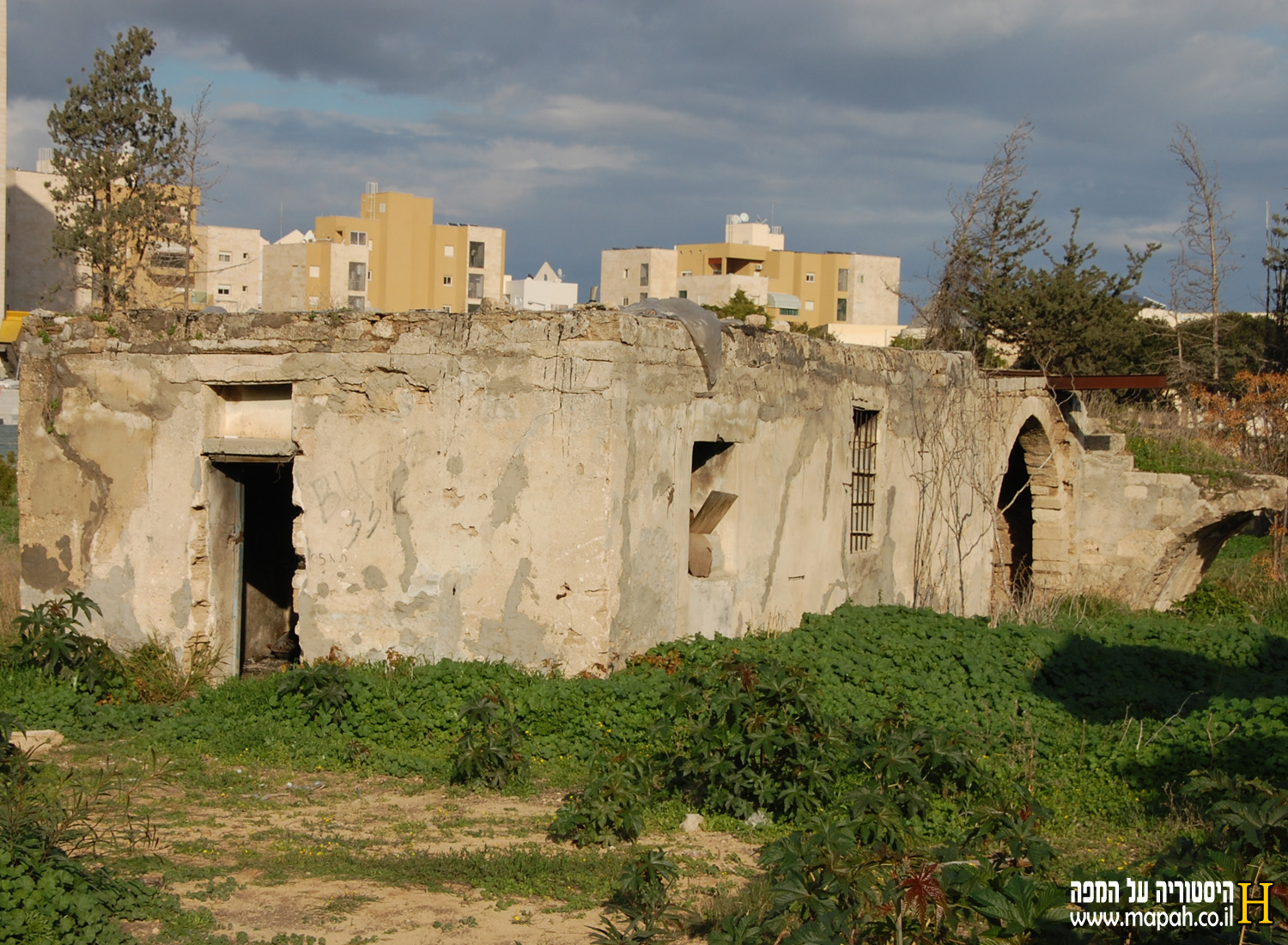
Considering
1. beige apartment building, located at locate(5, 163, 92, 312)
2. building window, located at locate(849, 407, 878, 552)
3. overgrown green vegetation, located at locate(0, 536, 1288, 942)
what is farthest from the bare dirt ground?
beige apartment building, located at locate(5, 163, 92, 312)

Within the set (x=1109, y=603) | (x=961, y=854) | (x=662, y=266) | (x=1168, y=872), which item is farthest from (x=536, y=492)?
(x=662, y=266)

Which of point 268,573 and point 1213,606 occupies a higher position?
point 268,573

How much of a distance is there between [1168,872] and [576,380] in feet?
15.8

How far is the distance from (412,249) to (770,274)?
23.4 metres

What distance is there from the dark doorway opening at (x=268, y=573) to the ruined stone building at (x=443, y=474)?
0.53ft

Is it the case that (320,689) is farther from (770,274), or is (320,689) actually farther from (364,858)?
(770,274)

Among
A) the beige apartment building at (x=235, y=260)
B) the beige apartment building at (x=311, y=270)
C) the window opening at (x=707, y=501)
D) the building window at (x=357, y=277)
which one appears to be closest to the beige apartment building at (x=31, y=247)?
the beige apartment building at (x=311, y=270)

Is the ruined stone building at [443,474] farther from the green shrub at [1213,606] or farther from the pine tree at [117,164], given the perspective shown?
the pine tree at [117,164]

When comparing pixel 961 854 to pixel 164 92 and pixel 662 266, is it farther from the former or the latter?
pixel 662 266

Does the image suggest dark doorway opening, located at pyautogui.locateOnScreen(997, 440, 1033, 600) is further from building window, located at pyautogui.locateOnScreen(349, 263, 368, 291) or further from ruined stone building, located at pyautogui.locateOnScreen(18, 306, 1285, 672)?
building window, located at pyautogui.locateOnScreen(349, 263, 368, 291)

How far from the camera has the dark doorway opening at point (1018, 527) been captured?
47.8 ft

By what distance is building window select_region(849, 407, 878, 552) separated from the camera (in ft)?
35.6

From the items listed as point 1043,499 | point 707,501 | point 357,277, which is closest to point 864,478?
point 707,501

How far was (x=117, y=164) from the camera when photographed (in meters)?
27.1
